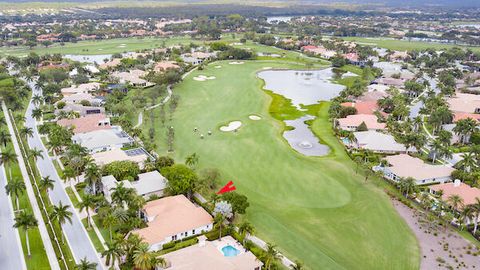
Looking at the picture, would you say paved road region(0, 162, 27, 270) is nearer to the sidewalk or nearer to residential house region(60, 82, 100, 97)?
the sidewalk

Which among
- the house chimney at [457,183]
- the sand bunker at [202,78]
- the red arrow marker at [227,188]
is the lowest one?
the sand bunker at [202,78]

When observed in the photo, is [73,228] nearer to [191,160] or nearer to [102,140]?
[191,160]

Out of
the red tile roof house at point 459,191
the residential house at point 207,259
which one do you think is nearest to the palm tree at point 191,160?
the residential house at point 207,259

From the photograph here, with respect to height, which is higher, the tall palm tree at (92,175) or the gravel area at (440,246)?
the tall palm tree at (92,175)

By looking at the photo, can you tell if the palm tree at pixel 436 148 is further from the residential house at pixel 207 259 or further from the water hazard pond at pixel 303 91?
the residential house at pixel 207 259

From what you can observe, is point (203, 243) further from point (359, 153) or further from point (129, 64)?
point (129, 64)

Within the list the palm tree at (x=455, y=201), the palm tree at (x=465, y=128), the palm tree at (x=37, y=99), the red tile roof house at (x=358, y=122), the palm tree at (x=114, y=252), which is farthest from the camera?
the palm tree at (x=37, y=99)

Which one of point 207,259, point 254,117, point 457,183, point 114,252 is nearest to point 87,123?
point 254,117
